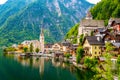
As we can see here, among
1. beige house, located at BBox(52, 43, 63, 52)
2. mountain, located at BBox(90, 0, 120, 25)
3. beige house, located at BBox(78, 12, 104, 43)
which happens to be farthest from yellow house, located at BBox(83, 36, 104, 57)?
beige house, located at BBox(52, 43, 63, 52)

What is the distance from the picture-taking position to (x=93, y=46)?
66188mm

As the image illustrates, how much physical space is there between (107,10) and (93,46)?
55355 mm

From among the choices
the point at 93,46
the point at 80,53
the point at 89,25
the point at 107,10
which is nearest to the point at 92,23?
the point at 89,25

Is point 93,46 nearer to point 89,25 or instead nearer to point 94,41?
point 94,41

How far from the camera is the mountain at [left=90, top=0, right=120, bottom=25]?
108m

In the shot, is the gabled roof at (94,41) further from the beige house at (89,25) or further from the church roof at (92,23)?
the church roof at (92,23)

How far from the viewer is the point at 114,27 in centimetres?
7681

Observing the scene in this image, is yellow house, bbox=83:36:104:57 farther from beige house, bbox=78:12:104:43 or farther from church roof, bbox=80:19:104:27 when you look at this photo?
church roof, bbox=80:19:104:27

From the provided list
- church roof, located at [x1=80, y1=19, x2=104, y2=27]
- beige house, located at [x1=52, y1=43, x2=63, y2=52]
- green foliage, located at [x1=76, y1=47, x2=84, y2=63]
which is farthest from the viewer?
beige house, located at [x1=52, y1=43, x2=63, y2=52]

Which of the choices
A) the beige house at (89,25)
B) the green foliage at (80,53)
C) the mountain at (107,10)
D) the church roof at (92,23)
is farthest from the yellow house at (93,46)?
the mountain at (107,10)

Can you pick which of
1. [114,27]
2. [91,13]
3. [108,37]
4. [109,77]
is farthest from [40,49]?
[109,77]

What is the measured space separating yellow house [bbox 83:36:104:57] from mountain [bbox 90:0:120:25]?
1616 inches

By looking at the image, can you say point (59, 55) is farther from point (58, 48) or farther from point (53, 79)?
point (53, 79)

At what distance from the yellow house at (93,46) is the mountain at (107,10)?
41038 mm
